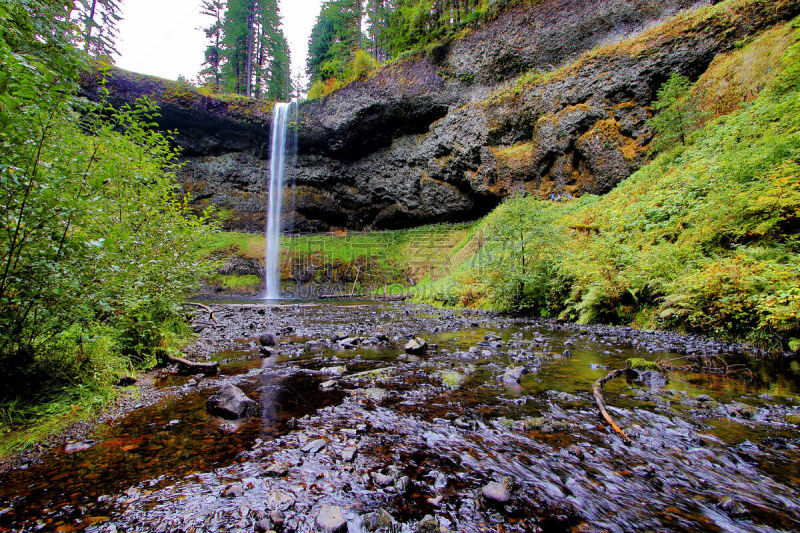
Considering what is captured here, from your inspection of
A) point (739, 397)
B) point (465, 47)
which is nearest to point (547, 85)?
point (465, 47)

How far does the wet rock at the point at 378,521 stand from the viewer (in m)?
1.66

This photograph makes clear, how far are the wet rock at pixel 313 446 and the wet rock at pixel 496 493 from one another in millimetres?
1301

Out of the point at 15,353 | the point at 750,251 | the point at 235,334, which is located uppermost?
the point at 750,251

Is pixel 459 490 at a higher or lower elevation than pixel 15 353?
lower

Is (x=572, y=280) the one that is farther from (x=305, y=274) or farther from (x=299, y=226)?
(x=299, y=226)

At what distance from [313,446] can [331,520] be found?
0.91 meters

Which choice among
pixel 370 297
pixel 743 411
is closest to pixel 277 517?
pixel 743 411

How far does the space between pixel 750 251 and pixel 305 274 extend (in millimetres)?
30421

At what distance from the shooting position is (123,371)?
386 centimetres

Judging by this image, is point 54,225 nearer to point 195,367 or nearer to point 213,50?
point 195,367

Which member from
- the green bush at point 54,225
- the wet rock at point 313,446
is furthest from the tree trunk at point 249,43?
the wet rock at point 313,446

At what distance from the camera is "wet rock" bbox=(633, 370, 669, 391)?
3.74 metres

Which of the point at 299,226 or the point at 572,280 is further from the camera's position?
the point at 299,226

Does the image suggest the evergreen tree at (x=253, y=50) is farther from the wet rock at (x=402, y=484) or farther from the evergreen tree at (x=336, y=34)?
the wet rock at (x=402, y=484)
